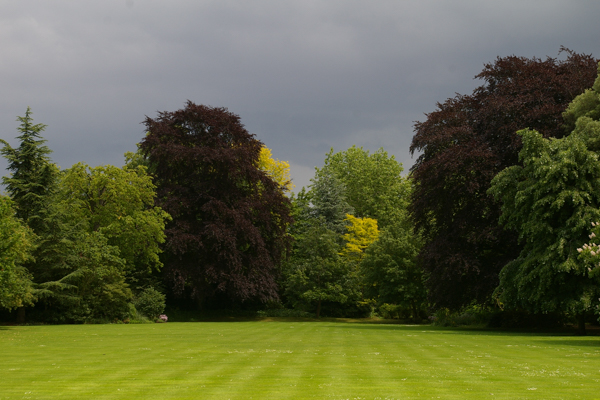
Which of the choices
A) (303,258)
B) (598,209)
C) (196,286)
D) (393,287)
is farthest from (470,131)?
(303,258)

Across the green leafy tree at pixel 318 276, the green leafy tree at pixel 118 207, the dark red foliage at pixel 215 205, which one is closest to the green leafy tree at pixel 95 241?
the green leafy tree at pixel 118 207

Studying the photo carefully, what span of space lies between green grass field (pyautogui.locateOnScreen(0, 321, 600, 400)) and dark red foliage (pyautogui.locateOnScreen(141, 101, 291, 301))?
22305mm

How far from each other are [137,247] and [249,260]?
8.28 meters

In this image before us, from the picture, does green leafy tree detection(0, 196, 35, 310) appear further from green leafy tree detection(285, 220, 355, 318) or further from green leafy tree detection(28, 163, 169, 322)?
green leafy tree detection(285, 220, 355, 318)

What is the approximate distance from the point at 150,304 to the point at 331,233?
60.0 ft

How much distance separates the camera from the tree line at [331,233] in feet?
75.2

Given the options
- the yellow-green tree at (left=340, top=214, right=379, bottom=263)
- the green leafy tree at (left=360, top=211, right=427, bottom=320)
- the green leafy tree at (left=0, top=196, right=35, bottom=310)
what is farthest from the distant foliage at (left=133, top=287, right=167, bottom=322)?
the yellow-green tree at (left=340, top=214, right=379, bottom=263)

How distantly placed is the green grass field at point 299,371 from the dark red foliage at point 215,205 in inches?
878

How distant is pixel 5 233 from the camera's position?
971 inches

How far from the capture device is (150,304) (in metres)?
36.9

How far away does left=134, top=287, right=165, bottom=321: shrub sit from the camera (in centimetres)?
3672

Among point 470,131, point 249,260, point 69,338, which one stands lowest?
point 69,338

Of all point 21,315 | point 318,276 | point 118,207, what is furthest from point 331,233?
point 21,315

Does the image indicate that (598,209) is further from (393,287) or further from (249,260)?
(249,260)
